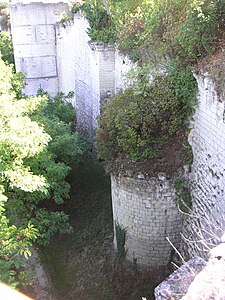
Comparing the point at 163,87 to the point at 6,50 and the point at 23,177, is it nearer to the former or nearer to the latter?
the point at 23,177

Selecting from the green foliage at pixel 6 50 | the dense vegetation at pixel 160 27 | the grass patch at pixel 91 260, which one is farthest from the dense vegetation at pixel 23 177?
the green foliage at pixel 6 50

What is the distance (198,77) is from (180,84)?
61cm

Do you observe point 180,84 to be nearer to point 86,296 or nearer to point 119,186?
point 119,186

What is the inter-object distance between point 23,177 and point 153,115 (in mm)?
3204

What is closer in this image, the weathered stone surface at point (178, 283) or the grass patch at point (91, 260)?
the weathered stone surface at point (178, 283)

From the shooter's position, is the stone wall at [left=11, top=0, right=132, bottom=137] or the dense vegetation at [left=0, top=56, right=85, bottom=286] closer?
the dense vegetation at [left=0, top=56, right=85, bottom=286]

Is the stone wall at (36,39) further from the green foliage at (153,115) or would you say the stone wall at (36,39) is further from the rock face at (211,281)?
the rock face at (211,281)

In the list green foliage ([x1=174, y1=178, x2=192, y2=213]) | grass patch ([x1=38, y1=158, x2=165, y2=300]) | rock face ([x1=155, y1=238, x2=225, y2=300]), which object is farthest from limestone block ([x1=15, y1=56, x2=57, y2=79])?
rock face ([x1=155, y1=238, x2=225, y2=300])

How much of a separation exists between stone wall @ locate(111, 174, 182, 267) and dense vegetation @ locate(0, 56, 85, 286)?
4.85ft

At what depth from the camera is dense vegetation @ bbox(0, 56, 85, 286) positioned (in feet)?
18.5

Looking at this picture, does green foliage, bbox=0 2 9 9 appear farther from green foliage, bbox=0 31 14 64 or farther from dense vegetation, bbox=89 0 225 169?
dense vegetation, bbox=89 0 225 169

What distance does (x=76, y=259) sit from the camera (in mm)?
9594

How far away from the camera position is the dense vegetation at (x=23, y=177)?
5633 millimetres

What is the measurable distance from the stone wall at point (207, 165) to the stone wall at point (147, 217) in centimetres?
50
